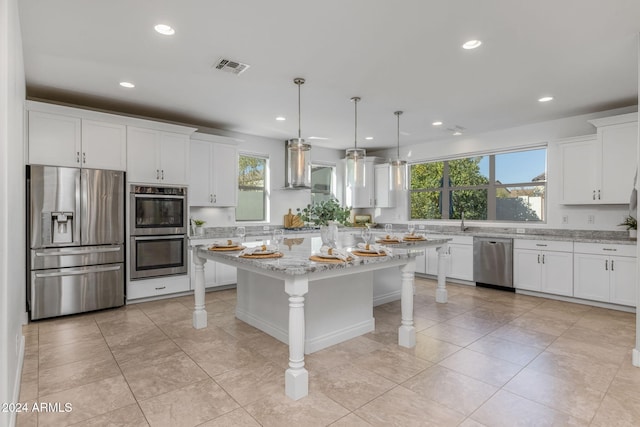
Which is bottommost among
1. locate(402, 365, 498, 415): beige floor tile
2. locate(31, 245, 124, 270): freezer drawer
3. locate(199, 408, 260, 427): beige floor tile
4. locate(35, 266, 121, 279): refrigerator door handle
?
locate(199, 408, 260, 427): beige floor tile

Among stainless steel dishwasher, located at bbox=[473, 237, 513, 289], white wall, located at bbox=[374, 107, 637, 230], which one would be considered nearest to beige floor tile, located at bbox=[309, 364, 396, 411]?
stainless steel dishwasher, located at bbox=[473, 237, 513, 289]

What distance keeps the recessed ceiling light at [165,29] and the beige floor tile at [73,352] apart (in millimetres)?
2667

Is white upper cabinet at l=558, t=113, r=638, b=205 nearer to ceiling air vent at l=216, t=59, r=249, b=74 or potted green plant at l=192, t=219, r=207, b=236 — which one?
ceiling air vent at l=216, t=59, r=249, b=74

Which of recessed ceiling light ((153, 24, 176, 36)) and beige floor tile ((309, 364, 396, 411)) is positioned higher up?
recessed ceiling light ((153, 24, 176, 36))

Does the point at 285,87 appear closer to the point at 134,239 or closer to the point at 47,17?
the point at 47,17

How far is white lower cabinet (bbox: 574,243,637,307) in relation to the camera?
407 cm

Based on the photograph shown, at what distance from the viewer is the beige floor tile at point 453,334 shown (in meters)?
3.15

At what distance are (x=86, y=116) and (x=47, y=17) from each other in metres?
1.84

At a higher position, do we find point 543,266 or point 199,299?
point 543,266

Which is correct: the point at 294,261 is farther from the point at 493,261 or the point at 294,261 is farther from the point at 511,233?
the point at 511,233

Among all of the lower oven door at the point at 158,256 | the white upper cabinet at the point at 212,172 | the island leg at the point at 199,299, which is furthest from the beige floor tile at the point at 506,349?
the white upper cabinet at the point at 212,172

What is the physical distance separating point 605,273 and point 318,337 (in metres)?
3.84

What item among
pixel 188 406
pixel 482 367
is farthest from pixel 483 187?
pixel 188 406

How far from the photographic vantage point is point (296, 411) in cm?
205
